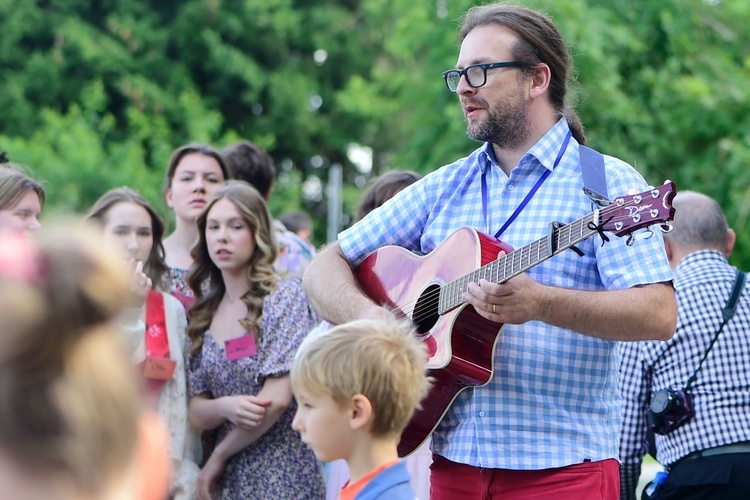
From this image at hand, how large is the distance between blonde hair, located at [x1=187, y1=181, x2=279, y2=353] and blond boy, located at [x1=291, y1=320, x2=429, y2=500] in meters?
2.06

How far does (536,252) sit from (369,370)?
0.63m

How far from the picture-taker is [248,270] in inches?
211

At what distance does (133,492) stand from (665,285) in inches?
83.0

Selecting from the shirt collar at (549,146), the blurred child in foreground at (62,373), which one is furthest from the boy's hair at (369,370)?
the blurred child in foreground at (62,373)

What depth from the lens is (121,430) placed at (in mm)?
1490

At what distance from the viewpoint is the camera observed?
4734mm

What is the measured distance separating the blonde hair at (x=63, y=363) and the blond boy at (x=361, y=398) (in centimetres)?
155

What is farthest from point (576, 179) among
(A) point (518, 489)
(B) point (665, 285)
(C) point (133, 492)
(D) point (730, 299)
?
(C) point (133, 492)

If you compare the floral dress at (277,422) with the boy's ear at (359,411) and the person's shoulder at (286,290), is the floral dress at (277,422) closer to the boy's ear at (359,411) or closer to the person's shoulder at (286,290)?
the person's shoulder at (286,290)

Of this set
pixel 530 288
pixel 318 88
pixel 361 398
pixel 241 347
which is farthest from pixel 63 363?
pixel 318 88

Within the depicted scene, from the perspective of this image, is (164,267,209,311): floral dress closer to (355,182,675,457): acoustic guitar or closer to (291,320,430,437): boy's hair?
(355,182,675,457): acoustic guitar

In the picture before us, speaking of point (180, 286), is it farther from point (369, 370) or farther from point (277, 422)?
point (369, 370)

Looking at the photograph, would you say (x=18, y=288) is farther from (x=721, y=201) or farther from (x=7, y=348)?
(x=721, y=201)

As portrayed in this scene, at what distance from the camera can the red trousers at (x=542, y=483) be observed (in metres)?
3.32
